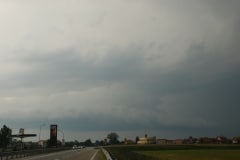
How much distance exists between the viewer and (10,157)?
60.5m

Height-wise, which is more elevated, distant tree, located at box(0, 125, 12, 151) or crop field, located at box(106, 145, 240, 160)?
distant tree, located at box(0, 125, 12, 151)

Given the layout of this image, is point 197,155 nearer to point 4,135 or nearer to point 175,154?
point 175,154

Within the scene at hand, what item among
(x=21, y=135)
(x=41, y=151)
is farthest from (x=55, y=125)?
(x=41, y=151)

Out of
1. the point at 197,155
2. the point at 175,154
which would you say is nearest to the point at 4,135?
the point at 175,154

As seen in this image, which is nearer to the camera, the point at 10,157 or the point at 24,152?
the point at 10,157

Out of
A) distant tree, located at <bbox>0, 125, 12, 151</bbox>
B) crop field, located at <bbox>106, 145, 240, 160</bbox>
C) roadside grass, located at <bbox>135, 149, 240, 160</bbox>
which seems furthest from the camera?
distant tree, located at <bbox>0, 125, 12, 151</bbox>

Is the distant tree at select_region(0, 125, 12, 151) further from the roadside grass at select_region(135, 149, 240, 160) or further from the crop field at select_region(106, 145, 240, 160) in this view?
the roadside grass at select_region(135, 149, 240, 160)

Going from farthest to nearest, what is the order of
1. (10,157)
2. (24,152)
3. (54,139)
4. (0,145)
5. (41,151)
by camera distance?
(54,139)
(0,145)
(41,151)
(24,152)
(10,157)

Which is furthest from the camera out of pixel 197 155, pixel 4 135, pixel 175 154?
pixel 4 135

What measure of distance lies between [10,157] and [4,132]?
8701 centimetres

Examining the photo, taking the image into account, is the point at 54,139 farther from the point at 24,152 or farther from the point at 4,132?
the point at 24,152

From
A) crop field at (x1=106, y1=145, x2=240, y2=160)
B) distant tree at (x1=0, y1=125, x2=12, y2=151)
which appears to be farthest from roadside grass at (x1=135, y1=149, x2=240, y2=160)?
distant tree at (x1=0, y1=125, x2=12, y2=151)

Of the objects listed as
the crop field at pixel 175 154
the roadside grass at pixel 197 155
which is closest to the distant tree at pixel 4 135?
the crop field at pixel 175 154

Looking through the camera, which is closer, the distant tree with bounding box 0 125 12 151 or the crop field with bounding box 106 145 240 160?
the crop field with bounding box 106 145 240 160
